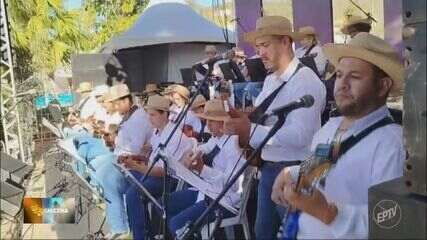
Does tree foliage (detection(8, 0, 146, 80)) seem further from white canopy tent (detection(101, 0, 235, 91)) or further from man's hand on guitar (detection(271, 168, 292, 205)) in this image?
man's hand on guitar (detection(271, 168, 292, 205))

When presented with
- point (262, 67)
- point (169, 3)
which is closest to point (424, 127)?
point (262, 67)

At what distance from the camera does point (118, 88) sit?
4.33 m

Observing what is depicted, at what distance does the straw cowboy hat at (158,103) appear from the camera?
11.8ft

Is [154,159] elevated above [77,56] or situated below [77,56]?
below

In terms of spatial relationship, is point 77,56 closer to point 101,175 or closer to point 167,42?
point 167,42

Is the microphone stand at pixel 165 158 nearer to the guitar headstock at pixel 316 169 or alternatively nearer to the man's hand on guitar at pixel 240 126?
the man's hand on guitar at pixel 240 126

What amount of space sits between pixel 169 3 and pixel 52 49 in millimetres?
1315

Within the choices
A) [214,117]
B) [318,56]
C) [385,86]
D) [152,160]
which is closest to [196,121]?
[152,160]

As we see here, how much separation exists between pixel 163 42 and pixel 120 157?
1.31 m

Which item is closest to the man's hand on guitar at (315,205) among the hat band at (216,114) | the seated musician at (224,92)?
the hat band at (216,114)

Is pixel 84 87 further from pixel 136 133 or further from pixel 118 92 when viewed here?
pixel 136 133

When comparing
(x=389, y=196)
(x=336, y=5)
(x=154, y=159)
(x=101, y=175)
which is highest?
(x=336, y=5)

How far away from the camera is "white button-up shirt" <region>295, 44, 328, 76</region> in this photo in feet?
8.03

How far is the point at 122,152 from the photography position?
3783 millimetres
